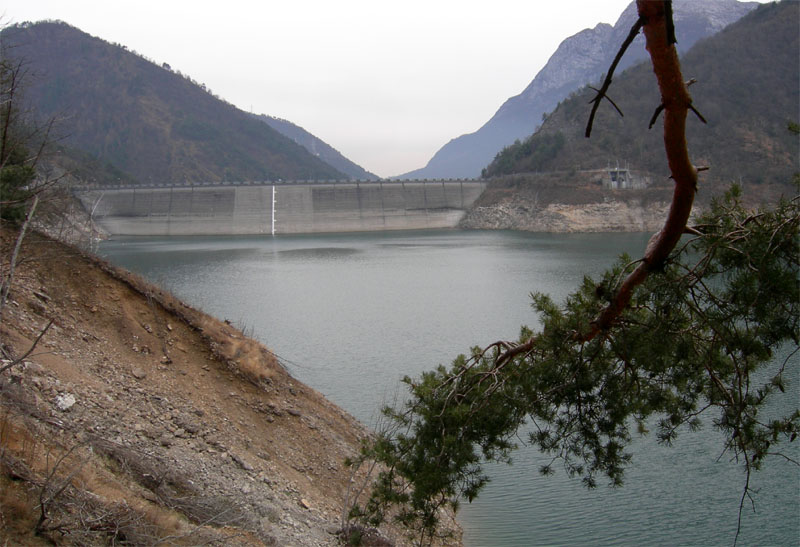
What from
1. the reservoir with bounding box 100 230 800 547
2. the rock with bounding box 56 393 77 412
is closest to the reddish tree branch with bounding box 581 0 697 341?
the reservoir with bounding box 100 230 800 547

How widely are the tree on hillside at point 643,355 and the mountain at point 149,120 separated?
105 metres

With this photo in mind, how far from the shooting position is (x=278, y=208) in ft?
193

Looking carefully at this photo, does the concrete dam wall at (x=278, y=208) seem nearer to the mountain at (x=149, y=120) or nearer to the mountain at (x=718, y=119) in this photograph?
the mountain at (x=718, y=119)

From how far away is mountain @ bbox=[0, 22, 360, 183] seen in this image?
107688mm

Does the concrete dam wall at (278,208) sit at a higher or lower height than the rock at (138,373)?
higher

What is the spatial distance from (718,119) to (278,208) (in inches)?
1677

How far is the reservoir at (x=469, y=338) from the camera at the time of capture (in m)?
6.78

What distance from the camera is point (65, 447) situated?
14.2ft

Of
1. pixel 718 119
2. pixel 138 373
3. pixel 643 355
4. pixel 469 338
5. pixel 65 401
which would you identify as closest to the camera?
pixel 643 355

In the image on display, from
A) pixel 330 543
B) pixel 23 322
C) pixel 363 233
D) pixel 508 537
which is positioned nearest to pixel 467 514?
pixel 508 537

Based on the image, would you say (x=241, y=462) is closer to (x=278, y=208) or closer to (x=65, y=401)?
(x=65, y=401)

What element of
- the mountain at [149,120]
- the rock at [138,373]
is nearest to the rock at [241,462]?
the rock at [138,373]

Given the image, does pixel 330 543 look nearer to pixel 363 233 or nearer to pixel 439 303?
pixel 439 303

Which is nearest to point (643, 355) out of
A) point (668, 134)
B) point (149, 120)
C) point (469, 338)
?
point (668, 134)
